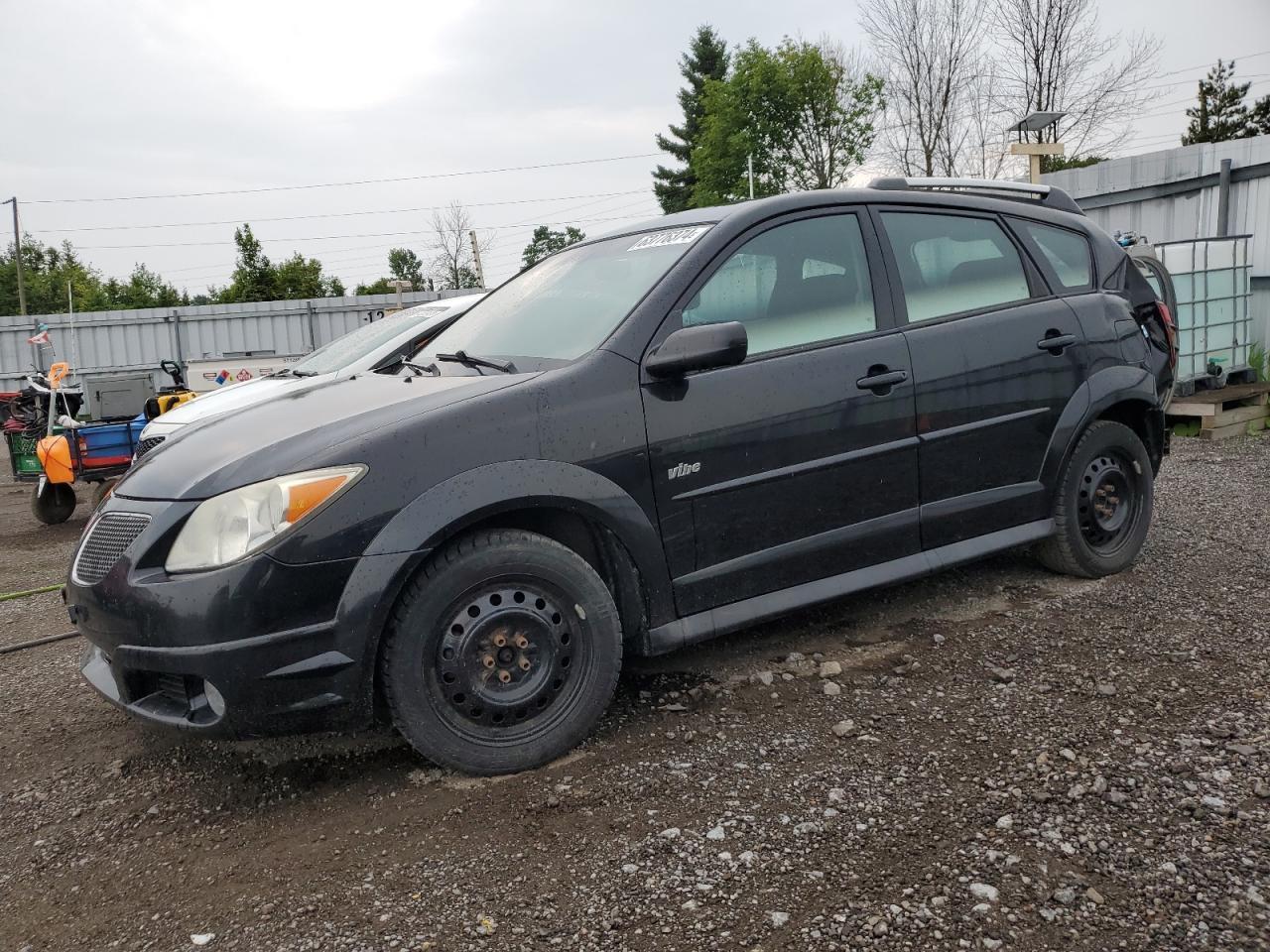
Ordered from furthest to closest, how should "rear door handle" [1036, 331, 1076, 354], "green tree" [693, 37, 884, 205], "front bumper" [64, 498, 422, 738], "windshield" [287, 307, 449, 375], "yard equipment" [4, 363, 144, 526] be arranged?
1. "green tree" [693, 37, 884, 205]
2. "yard equipment" [4, 363, 144, 526]
3. "windshield" [287, 307, 449, 375]
4. "rear door handle" [1036, 331, 1076, 354]
5. "front bumper" [64, 498, 422, 738]

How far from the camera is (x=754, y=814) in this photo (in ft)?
8.43

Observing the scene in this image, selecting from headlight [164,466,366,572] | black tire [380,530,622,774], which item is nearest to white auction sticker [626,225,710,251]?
black tire [380,530,622,774]

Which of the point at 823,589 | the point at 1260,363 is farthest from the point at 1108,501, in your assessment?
the point at 1260,363

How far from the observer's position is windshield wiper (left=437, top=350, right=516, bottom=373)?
127 inches

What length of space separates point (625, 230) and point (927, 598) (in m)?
2.09

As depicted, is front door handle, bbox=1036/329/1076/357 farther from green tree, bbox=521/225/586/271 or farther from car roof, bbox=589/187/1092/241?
green tree, bbox=521/225/586/271

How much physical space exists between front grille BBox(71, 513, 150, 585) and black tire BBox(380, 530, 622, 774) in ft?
2.67

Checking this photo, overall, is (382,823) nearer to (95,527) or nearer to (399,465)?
(399,465)

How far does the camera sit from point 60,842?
2.72 meters

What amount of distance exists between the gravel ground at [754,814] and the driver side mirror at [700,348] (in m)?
1.18

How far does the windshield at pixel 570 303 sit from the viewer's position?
3.27 m

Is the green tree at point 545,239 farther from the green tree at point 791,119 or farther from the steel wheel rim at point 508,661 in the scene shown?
the steel wheel rim at point 508,661

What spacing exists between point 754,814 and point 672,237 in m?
2.03

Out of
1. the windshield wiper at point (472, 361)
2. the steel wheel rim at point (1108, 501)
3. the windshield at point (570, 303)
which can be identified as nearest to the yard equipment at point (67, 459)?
the windshield at point (570, 303)
